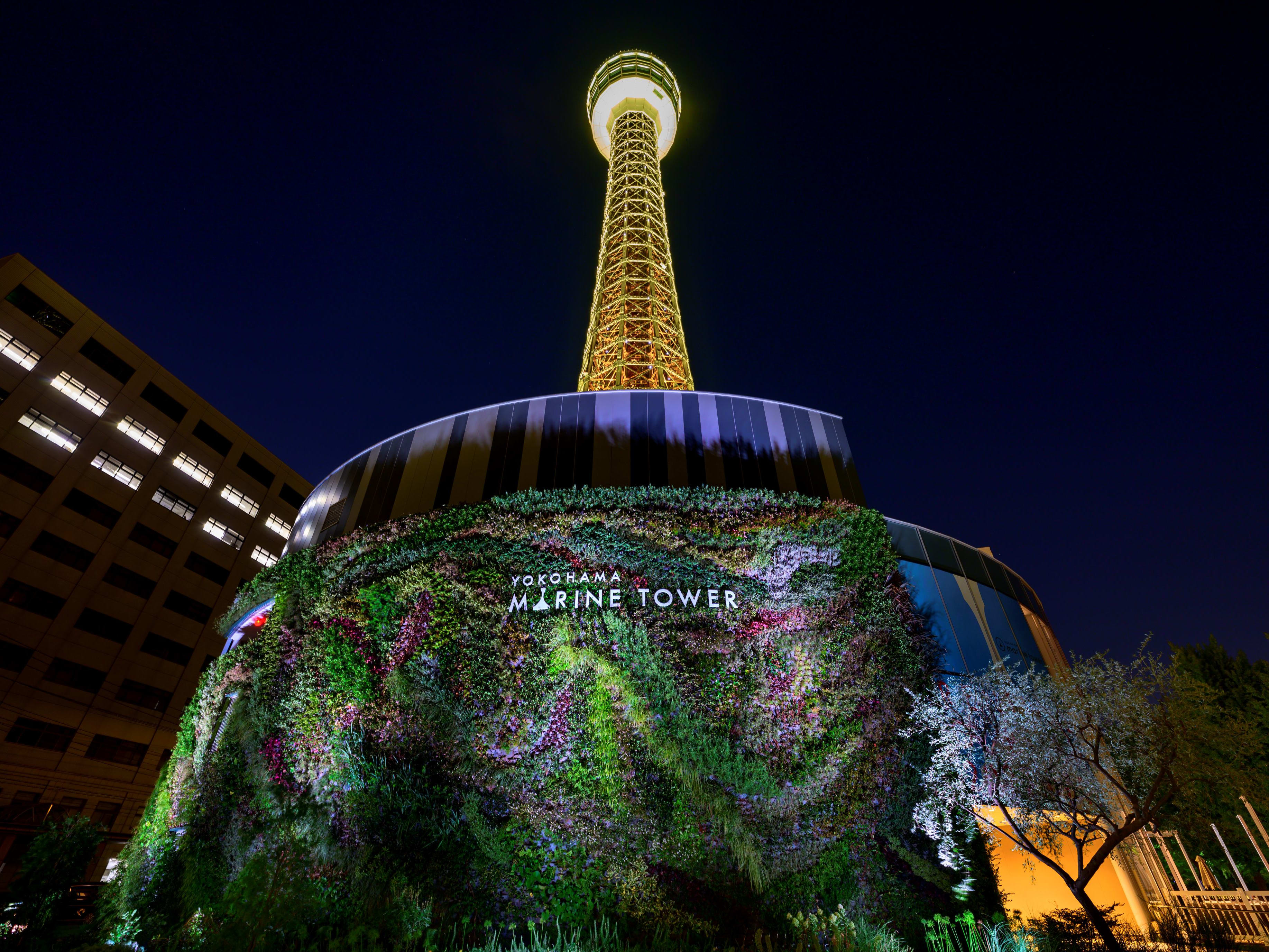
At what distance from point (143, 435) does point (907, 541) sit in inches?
1937

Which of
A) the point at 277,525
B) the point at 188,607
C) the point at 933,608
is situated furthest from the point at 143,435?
the point at 933,608

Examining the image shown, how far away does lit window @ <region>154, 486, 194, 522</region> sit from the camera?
146 ft

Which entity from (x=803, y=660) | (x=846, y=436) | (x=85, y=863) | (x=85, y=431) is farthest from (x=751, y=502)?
(x=85, y=431)

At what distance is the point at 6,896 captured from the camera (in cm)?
658

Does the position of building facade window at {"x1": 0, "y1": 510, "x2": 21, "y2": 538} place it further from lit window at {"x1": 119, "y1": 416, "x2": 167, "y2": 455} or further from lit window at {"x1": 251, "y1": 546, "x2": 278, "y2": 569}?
lit window at {"x1": 251, "y1": 546, "x2": 278, "y2": 569}

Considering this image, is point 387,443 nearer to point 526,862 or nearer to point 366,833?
point 366,833

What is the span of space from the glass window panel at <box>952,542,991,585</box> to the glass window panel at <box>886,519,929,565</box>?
4.95 feet

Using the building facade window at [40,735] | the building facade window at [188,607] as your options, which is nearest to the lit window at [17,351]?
the building facade window at [188,607]

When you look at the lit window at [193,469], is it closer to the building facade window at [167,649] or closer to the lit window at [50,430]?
the lit window at [50,430]

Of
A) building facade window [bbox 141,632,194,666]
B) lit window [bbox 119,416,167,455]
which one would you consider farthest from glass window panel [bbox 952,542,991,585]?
lit window [bbox 119,416,167,455]

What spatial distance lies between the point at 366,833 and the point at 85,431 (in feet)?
135

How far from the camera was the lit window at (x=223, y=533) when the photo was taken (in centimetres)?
4766

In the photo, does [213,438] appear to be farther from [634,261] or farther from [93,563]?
[634,261]

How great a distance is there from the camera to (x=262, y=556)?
51.2m
